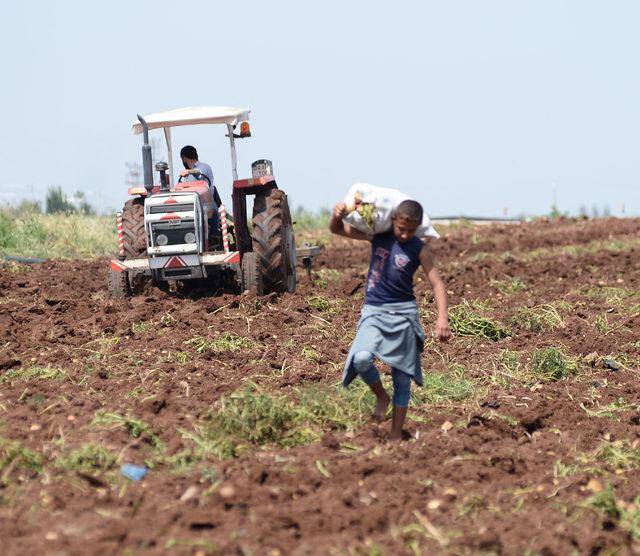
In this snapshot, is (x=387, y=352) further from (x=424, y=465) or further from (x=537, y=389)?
(x=537, y=389)

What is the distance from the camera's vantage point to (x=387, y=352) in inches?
250

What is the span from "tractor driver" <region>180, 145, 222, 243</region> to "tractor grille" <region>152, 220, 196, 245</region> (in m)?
0.58

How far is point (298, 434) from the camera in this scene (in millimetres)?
6473

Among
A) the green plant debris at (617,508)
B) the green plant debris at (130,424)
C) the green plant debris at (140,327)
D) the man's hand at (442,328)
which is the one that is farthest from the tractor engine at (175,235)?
the green plant debris at (617,508)

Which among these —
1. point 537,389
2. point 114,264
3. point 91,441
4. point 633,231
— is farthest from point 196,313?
point 633,231

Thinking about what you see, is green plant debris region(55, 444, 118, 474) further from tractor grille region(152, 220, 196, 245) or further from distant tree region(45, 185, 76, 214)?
distant tree region(45, 185, 76, 214)

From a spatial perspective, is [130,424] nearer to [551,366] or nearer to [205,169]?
[551,366]

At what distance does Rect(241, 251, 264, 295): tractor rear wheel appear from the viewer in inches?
460

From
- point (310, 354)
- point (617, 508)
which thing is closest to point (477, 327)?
point (310, 354)

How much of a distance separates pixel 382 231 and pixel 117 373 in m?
2.84

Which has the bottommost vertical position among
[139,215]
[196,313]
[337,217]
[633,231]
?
[633,231]

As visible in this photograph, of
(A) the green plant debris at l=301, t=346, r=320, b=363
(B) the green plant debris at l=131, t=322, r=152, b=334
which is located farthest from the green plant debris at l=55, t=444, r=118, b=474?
(B) the green plant debris at l=131, t=322, r=152, b=334

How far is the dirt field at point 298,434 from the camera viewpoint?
4809mm

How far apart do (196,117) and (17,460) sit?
6880 mm
